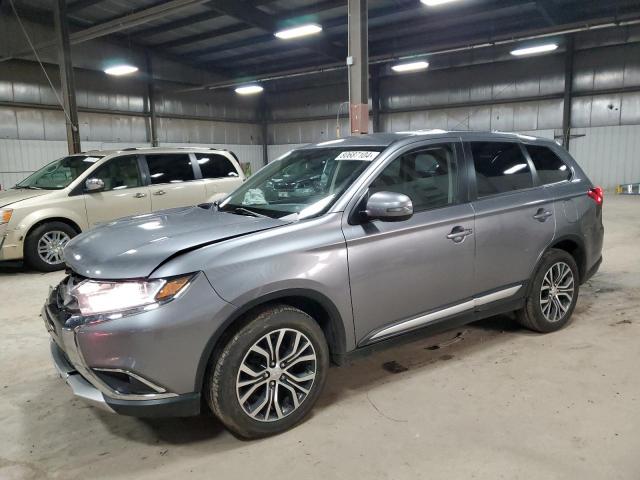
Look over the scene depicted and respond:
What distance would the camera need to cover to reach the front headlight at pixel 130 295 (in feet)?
7.07

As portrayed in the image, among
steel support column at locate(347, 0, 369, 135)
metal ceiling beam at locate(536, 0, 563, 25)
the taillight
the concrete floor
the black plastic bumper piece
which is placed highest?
metal ceiling beam at locate(536, 0, 563, 25)

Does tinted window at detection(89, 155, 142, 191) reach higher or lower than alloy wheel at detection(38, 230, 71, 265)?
higher

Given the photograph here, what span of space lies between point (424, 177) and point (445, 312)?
88 cm

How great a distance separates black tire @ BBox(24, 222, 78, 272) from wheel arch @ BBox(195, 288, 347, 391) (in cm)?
520

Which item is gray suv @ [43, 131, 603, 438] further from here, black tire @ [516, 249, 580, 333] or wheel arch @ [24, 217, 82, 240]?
wheel arch @ [24, 217, 82, 240]

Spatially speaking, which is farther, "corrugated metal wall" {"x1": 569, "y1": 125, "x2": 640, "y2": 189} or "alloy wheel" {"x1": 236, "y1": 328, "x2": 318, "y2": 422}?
"corrugated metal wall" {"x1": 569, "y1": 125, "x2": 640, "y2": 189}

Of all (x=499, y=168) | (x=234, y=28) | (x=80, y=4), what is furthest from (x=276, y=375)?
(x=234, y=28)

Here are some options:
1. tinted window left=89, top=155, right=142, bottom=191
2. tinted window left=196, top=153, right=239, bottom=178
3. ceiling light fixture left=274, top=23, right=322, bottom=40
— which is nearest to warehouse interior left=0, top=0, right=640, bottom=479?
tinted window left=89, top=155, right=142, bottom=191

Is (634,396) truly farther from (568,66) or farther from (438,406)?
(568,66)

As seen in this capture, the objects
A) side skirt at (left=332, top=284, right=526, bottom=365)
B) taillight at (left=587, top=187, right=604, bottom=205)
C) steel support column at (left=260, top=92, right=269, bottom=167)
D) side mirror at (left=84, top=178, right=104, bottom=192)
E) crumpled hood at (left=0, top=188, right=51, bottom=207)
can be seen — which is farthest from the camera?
steel support column at (left=260, top=92, right=269, bottom=167)

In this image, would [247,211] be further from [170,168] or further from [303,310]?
[170,168]

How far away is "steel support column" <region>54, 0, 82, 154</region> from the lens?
10500 mm

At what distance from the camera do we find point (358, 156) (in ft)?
9.98

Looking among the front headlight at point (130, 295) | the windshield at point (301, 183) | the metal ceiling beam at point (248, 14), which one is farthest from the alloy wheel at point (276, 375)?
the metal ceiling beam at point (248, 14)
